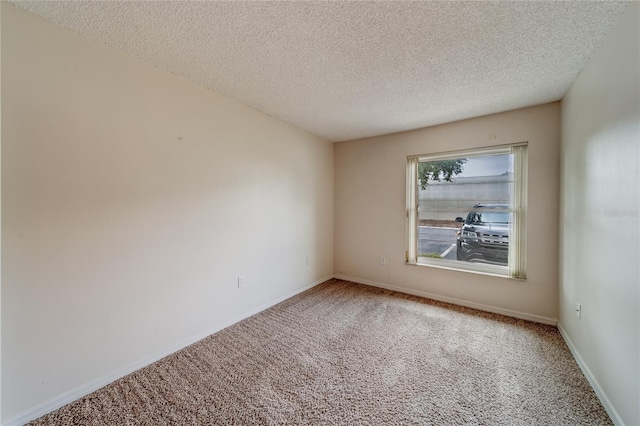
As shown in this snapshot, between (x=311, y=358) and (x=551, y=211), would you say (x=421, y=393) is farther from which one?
(x=551, y=211)

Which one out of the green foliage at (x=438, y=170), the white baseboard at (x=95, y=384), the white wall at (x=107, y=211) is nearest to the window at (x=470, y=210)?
the green foliage at (x=438, y=170)

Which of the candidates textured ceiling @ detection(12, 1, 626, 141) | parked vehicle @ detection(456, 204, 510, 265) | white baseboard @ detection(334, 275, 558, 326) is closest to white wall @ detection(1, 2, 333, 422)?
textured ceiling @ detection(12, 1, 626, 141)

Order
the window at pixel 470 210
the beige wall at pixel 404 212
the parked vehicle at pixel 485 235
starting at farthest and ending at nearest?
1. the parked vehicle at pixel 485 235
2. the window at pixel 470 210
3. the beige wall at pixel 404 212

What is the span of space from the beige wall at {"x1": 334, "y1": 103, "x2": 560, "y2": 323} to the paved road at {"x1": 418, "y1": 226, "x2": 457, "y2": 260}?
0.79 feet

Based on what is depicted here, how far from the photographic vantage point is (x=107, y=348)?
1733 millimetres

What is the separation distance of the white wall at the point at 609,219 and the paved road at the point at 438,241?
3.99 feet

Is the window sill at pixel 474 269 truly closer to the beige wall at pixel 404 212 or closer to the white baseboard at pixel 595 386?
the beige wall at pixel 404 212

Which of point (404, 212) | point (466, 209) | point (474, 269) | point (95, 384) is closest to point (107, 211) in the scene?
point (95, 384)

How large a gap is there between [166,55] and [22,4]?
69 cm

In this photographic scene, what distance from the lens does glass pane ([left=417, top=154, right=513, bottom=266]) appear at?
9.62 ft

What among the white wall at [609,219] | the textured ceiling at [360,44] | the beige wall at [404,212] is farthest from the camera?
the beige wall at [404,212]

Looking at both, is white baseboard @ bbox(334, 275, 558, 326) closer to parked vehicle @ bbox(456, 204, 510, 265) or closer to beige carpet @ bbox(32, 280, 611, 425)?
beige carpet @ bbox(32, 280, 611, 425)

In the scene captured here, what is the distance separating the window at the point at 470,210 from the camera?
281 centimetres

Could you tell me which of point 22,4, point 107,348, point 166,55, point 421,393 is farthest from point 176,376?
point 22,4
